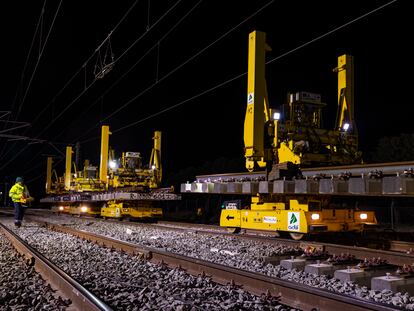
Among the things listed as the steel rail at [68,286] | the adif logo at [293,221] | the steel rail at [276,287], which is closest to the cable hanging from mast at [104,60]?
the steel rail at [68,286]

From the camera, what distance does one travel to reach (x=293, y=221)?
10336mm

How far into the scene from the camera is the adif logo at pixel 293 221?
10164 millimetres

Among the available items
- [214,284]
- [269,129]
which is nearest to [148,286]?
[214,284]

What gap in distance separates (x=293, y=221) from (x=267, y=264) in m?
3.04

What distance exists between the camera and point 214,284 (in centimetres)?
615

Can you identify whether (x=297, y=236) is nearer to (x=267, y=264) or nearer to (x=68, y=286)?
(x=267, y=264)

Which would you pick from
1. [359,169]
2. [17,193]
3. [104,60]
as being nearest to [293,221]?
[359,169]

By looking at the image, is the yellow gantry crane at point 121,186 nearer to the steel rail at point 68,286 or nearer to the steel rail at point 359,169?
the steel rail at point 359,169

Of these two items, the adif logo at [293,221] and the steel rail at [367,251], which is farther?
the adif logo at [293,221]

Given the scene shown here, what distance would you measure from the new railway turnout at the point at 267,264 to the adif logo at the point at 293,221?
25.7 inches

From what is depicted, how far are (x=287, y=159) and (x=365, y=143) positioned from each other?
1474 inches

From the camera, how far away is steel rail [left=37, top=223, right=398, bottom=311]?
4.39 meters

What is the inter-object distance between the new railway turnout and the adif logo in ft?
2.14

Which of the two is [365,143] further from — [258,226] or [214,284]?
[214,284]
